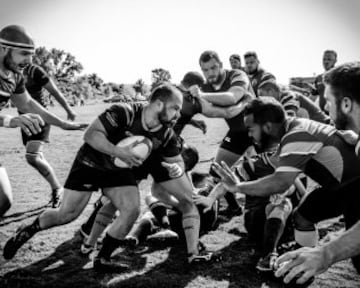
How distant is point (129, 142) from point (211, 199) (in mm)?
1270

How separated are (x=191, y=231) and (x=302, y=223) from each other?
1251 mm

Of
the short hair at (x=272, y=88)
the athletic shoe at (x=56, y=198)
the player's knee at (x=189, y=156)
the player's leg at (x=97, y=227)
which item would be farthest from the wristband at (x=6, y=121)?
the short hair at (x=272, y=88)

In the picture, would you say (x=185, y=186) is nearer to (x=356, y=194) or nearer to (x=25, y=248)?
(x=356, y=194)

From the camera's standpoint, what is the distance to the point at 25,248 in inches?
187

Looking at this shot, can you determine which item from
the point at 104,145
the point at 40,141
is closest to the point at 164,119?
the point at 104,145

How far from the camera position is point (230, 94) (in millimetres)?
6047

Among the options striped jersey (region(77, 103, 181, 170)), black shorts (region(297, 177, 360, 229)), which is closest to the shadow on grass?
striped jersey (region(77, 103, 181, 170))

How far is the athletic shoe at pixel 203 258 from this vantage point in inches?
168

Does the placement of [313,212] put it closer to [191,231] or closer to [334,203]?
[334,203]

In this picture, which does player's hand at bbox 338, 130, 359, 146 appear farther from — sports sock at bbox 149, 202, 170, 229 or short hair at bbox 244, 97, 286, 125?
sports sock at bbox 149, 202, 170, 229

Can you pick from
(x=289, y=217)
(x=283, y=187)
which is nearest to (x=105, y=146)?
(x=283, y=187)

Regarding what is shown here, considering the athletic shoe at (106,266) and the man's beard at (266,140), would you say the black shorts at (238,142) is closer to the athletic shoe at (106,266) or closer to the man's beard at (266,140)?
the man's beard at (266,140)

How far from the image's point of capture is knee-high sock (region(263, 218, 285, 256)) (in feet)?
13.6

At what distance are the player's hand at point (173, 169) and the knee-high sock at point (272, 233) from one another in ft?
3.75
